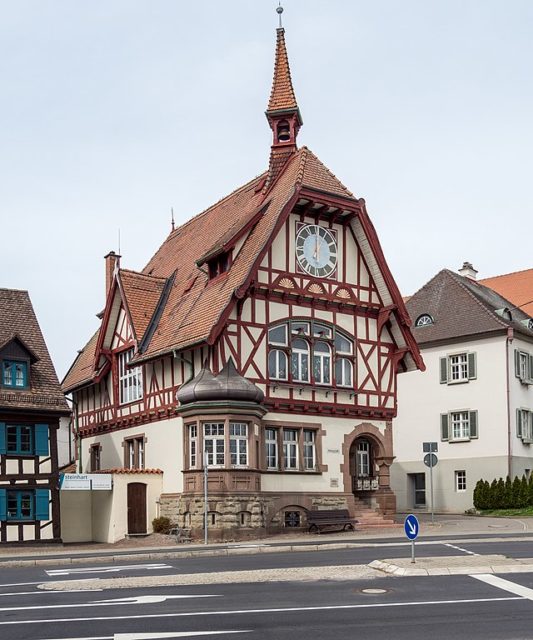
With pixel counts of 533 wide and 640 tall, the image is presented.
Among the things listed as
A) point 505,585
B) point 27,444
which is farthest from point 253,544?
point 505,585

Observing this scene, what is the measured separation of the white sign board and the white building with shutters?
724 inches

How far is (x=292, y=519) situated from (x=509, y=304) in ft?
73.7

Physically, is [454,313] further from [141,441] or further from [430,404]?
[141,441]

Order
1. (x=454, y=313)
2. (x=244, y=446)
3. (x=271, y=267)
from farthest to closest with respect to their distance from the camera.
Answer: (x=454, y=313)
(x=271, y=267)
(x=244, y=446)

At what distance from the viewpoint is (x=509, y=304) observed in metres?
51.9

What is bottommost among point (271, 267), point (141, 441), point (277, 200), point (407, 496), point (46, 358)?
point (407, 496)

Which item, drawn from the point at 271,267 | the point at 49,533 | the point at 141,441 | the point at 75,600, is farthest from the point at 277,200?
the point at 75,600

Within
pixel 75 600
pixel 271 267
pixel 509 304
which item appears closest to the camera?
pixel 75 600

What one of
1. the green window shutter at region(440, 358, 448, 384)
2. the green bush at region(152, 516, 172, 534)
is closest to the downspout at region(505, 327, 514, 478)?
the green window shutter at region(440, 358, 448, 384)

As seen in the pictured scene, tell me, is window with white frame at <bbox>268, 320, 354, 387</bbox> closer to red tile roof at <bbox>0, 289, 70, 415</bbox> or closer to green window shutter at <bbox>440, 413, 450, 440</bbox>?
red tile roof at <bbox>0, 289, 70, 415</bbox>

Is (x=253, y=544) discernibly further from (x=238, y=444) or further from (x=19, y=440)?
(x=19, y=440)

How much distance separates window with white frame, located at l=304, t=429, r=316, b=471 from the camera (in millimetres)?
35312

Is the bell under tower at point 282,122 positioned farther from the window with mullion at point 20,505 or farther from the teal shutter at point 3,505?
the teal shutter at point 3,505

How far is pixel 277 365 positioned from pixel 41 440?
8388mm
